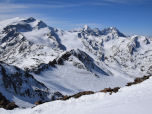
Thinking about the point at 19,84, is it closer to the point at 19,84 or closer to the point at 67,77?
the point at 19,84

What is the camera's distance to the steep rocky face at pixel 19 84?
24087 millimetres

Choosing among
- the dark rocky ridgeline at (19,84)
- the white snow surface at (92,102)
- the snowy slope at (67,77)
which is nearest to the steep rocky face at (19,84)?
the dark rocky ridgeline at (19,84)

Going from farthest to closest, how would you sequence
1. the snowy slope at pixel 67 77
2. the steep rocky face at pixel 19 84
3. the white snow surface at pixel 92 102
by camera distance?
1. the snowy slope at pixel 67 77
2. the steep rocky face at pixel 19 84
3. the white snow surface at pixel 92 102

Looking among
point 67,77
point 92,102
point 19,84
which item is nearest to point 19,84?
point 19,84

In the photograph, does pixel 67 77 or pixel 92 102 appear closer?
pixel 92 102

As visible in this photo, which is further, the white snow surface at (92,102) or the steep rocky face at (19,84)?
the steep rocky face at (19,84)

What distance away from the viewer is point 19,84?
2714 centimetres

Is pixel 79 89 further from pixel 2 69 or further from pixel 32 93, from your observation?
pixel 2 69

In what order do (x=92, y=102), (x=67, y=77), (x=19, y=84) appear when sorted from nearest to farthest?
(x=92, y=102) < (x=19, y=84) < (x=67, y=77)

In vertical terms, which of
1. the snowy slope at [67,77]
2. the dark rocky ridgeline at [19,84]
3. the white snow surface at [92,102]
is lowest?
the snowy slope at [67,77]

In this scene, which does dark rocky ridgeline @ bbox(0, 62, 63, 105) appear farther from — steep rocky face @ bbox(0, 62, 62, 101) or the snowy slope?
the snowy slope

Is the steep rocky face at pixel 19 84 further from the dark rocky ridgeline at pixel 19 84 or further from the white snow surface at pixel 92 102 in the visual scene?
the white snow surface at pixel 92 102

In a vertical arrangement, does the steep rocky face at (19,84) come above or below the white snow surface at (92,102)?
below

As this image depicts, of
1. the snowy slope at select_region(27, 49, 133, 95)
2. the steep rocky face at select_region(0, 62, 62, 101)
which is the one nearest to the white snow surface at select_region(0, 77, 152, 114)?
the steep rocky face at select_region(0, 62, 62, 101)
